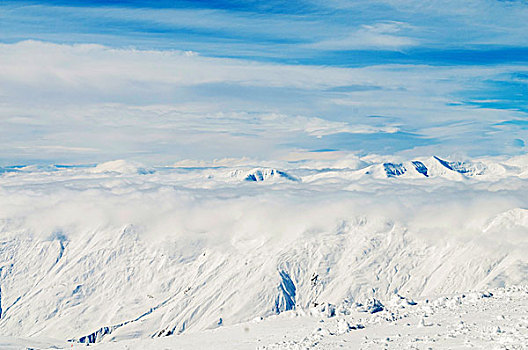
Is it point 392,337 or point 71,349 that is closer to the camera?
point 392,337

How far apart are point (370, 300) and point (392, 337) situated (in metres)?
15.9

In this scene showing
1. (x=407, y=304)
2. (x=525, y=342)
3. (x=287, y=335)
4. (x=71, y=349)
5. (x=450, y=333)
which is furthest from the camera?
(x=71, y=349)

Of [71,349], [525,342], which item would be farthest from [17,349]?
[525,342]

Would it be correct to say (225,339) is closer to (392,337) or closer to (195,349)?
(195,349)

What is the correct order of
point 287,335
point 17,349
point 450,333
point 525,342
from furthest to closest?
point 17,349 < point 287,335 < point 450,333 < point 525,342

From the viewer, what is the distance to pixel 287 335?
53.9 meters

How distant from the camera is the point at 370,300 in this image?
202ft

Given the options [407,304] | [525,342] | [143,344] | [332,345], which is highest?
[525,342]

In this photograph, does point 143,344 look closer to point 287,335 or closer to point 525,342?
point 287,335

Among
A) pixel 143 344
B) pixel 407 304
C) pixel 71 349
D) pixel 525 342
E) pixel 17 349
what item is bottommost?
pixel 17 349

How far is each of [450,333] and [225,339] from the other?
24023mm

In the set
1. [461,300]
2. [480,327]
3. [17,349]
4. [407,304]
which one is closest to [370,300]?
[407,304]

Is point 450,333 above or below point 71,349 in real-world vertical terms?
above

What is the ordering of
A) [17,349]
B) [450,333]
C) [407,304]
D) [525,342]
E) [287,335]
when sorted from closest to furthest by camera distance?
1. [525,342]
2. [450,333]
3. [287,335]
4. [407,304]
5. [17,349]
